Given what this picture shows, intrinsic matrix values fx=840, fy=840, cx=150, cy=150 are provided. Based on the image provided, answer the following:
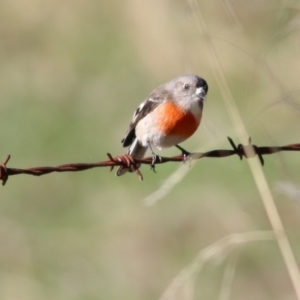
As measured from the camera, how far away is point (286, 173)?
3.18 m

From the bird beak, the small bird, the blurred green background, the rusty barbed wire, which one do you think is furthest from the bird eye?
the rusty barbed wire

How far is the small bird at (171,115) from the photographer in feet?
18.0

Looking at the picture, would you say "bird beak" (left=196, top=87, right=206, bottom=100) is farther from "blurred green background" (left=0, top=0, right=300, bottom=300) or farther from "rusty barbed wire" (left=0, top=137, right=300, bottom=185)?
"rusty barbed wire" (left=0, top=137, right=300, bottom=185)

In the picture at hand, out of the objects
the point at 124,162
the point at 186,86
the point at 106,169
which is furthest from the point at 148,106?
the point at 106,169

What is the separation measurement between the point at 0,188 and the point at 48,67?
3.45 metres

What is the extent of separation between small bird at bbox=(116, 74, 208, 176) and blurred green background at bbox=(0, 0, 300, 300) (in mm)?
233

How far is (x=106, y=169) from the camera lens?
970cm

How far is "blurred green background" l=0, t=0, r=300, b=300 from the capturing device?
764 centimetres

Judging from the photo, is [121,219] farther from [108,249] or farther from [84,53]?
[84,53]

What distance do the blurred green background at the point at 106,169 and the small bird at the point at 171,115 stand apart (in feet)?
0.76

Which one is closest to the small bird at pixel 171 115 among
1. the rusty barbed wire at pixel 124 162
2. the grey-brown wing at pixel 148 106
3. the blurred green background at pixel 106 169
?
the grey-brown wing at pixel 148 106

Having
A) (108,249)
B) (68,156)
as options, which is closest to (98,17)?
(68,156)

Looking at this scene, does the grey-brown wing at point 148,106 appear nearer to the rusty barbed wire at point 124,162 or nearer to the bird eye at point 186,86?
the bird eye at point 186,86

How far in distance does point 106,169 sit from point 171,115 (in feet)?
13.9
